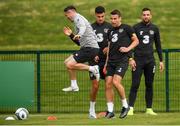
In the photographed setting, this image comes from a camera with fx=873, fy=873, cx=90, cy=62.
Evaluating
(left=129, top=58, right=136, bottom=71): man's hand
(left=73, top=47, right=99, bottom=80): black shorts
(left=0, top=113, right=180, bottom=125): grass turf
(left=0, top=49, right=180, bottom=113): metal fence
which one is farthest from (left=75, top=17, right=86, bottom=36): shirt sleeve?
(left=0, top=49, right=180, bottom=113): metal fence

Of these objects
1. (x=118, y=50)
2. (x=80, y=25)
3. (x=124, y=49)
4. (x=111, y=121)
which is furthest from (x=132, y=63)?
(x=111, y=121)

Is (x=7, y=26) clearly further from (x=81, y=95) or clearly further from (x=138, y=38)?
(x=138, y=38)

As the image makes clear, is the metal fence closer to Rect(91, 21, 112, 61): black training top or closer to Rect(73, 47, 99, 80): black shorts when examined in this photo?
Rect(91, 21, 112, 61): black training top

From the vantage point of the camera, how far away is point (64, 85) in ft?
77.9

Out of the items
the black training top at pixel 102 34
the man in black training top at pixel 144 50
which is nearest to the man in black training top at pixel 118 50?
the black training top at pixel 102 34

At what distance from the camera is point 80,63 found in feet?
63.1

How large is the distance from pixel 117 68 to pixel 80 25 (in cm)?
122

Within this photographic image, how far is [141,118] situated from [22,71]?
464 centimetres

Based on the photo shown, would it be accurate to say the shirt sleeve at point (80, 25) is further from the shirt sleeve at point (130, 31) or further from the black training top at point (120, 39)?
the shirt sleeve at point (130, 31)

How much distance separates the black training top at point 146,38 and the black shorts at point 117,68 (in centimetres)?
140

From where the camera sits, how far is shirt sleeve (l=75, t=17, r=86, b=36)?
61.1ft

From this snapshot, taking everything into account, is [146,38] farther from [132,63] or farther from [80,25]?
[80,25]

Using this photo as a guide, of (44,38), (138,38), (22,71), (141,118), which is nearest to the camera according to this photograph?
(141,118)

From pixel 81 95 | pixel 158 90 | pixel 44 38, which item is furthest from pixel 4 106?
pixel 44 38
